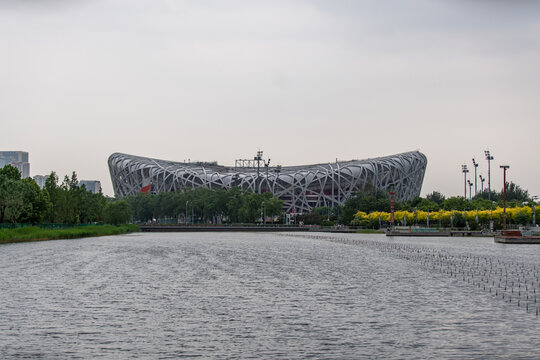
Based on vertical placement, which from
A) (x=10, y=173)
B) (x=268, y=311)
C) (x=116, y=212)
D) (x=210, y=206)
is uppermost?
(x=10, y=173)

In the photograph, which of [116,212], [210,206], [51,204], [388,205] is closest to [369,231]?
[388,205]

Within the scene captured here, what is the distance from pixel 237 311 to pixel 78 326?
575cm

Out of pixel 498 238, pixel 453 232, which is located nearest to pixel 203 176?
pixel 453 232

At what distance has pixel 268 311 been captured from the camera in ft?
80.5

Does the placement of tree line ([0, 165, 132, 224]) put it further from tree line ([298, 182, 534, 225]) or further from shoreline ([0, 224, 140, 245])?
tree line ([298, 182, 534, 225])

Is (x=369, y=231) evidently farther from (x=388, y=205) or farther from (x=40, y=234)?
(x=40, y=234)

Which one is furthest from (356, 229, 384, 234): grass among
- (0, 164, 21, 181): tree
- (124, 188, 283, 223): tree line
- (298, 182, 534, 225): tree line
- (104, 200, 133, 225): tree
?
(0, 164, 21, 181): tree

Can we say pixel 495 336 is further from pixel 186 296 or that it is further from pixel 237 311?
pixel 186 296

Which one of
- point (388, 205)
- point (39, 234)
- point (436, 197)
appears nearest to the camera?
point (39, 234)

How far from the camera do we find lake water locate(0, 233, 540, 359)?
18328mm

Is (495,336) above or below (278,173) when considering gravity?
below

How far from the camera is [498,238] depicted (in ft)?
261

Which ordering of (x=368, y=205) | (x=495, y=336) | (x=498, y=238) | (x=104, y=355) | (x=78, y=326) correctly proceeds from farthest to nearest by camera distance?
1. (x=368, y=205)
2. (x=498, y=238)
3. (x=78, y=326)
4. (x=495, y=336)
5. (x=104, y=355)

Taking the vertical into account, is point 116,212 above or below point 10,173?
below
